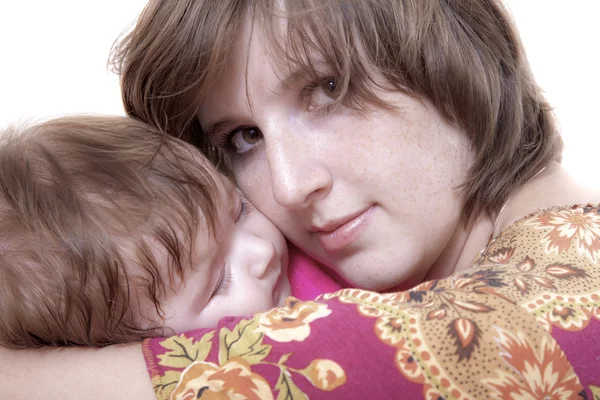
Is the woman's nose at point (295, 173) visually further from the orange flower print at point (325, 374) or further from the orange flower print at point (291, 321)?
the orange flower print at point (325, 374)

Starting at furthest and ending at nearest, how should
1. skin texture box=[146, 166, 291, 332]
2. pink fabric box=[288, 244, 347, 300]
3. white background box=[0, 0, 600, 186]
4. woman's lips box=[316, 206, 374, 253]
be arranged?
white background box=[0, 0, 600, 186]
pink fabric box=[288, 244, 347, 300]
woman's lips box=[316, 206, 374, 253]
skin texture box=[146, 166, 291, 332]

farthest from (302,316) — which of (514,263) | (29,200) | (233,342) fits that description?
(29,200)

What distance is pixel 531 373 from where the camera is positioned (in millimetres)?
796

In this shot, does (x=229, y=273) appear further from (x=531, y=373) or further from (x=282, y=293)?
(x=531, y=373)

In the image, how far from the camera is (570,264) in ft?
3.14

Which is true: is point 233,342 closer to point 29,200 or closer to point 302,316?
point 302,316

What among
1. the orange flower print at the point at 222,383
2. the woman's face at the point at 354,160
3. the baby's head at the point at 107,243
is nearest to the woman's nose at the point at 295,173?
the woman's face at the point at 354,160

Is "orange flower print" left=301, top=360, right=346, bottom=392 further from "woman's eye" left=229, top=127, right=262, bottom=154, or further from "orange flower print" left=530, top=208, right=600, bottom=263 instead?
"woman's eye" left=229, top=127, right=262, bottom=154

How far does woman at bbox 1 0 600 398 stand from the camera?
2.65 feet

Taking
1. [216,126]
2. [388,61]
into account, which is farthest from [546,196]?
[216,126]

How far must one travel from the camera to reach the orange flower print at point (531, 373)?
79 cm

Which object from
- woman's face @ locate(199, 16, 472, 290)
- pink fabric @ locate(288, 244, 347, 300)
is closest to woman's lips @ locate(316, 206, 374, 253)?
woman's face @ locate(199, 16, 472, 290)

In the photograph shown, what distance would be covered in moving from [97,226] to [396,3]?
575 mm

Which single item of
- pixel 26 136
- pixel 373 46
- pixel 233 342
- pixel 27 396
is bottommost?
pixel 27 396
